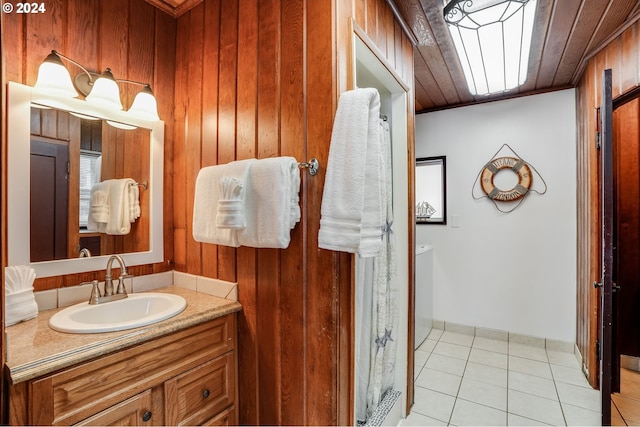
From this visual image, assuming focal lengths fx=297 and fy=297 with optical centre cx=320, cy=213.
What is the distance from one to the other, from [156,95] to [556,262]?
345cm

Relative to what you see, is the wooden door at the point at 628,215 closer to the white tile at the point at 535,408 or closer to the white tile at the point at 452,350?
the white tile at the point at 535,408

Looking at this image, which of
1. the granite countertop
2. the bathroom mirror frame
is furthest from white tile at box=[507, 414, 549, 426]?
the bathroom mirror frame

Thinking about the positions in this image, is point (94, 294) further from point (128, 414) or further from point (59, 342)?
point (128, 414)

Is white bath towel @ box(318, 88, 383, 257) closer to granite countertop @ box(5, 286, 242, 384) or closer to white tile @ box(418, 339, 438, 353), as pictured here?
granite countertop @ box(5, 286, 242, 384)

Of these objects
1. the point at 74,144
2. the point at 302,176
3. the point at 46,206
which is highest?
the point at 74,144

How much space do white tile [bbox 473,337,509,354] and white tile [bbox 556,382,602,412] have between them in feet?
1.80

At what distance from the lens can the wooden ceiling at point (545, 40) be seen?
1645 millimetres

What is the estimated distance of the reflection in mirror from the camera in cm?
130

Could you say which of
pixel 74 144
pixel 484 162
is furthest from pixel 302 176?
pixel 484 162

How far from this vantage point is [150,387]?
112cm

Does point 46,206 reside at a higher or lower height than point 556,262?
higher

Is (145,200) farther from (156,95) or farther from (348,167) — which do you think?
(348,167)

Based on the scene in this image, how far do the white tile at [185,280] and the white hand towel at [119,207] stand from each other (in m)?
0.37

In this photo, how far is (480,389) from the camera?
2129 mm
